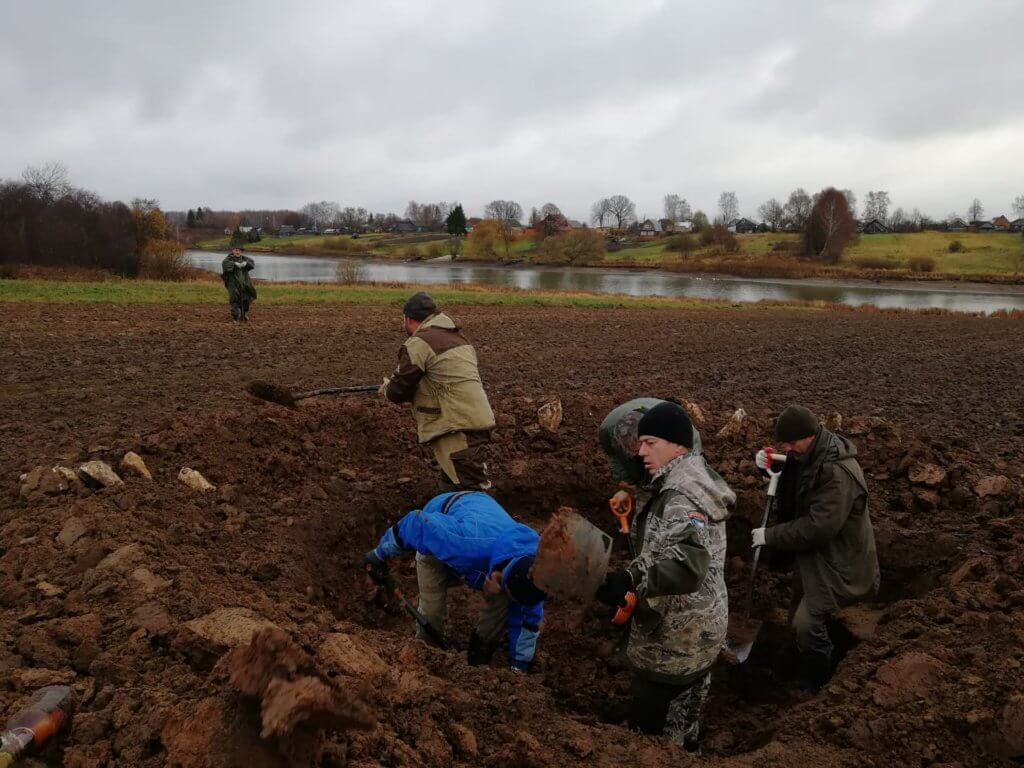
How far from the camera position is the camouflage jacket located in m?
2.90

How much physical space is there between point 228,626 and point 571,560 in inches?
70.2

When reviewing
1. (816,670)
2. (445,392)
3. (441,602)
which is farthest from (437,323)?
(816,670)

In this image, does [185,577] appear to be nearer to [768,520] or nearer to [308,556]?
[308,556]

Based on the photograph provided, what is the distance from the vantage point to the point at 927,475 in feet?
19.4

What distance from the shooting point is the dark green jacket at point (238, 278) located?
48.5 ft

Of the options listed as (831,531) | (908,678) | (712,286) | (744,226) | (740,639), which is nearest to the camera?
(908,678)

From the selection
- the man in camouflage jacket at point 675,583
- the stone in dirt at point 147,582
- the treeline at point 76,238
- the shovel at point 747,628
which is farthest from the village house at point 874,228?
the stone in dirt at point 147,582

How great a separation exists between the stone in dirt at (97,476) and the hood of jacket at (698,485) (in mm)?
4309

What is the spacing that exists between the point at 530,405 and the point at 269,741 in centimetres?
561

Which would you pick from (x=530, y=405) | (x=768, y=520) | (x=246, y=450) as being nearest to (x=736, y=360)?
(x=530, y=405)

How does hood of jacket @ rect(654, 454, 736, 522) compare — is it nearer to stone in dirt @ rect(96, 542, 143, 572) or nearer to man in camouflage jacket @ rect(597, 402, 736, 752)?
man in camouflage jacket @ rect(597, 402, 736, 752)

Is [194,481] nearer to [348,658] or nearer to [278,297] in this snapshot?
[348,658]

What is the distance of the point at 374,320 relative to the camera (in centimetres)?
1805

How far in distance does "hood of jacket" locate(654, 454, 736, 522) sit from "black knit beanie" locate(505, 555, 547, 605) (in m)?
0.92
